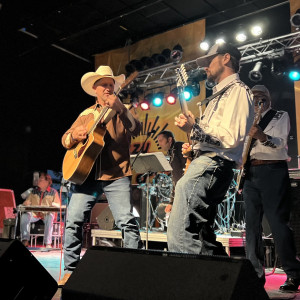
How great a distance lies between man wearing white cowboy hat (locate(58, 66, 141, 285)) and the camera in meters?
3.64

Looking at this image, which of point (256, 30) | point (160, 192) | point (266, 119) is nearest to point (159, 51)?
point (256, 30)

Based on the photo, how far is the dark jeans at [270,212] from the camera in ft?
12.3

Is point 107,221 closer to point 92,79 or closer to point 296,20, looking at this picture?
point 92,79

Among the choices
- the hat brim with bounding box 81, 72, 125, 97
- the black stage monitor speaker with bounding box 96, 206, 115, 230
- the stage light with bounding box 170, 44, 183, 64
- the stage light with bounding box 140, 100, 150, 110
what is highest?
the stage light with bounding box 170, 44, 183, 64

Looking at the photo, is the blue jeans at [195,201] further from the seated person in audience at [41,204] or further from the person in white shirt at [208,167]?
the seated person in audience at [41,204]

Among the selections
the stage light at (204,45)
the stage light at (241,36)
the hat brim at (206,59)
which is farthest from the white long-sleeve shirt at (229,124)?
the stage light at (204,45)

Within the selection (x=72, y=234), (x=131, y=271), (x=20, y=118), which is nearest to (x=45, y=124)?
(x=20, y=118)

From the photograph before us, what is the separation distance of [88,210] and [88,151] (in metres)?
0.56

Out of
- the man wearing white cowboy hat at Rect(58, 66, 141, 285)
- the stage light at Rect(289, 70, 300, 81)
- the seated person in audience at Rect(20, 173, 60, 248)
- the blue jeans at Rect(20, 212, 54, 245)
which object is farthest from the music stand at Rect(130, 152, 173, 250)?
the stage light at Rect(289, 70, 300, 81)

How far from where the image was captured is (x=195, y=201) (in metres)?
2.62

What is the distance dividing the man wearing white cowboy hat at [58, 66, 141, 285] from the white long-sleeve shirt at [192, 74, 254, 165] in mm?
1117

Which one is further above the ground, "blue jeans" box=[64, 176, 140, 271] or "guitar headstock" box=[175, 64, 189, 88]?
"guitar headstock" box=[175, 64, 189, 88]

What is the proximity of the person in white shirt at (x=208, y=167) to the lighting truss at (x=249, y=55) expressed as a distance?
699 centimetres

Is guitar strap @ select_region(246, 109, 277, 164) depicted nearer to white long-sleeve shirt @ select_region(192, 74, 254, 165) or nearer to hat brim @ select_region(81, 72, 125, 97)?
white long-sleeve shirt @ select_region(192, 74, 254, 165)
